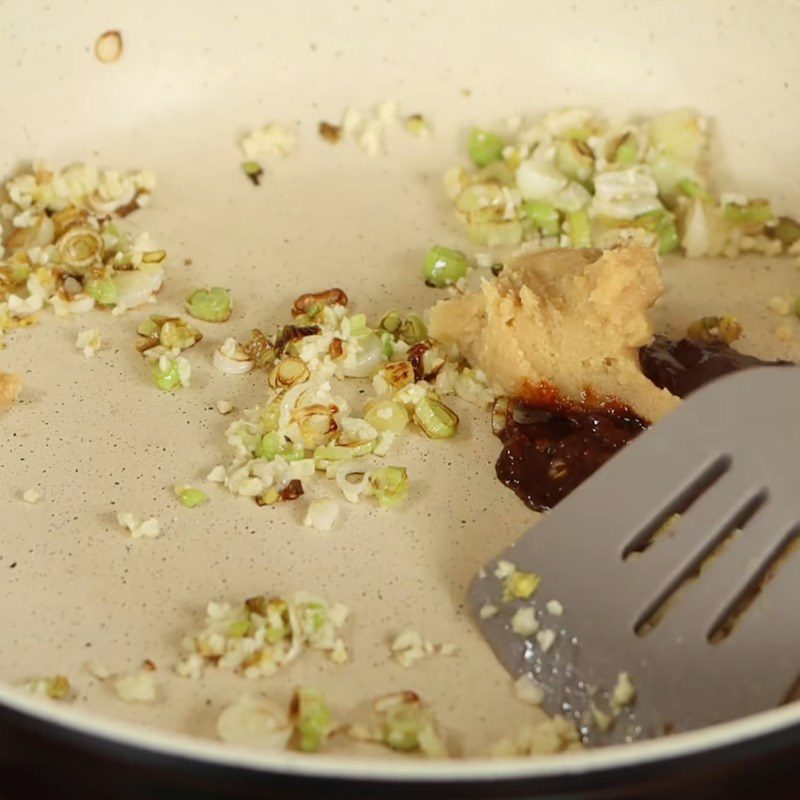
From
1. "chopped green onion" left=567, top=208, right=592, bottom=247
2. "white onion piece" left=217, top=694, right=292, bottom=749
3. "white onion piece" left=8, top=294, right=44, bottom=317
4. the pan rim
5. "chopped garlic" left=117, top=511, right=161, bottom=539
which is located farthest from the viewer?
"chopped green onion" left=567, top=208, right=592, bottom=247

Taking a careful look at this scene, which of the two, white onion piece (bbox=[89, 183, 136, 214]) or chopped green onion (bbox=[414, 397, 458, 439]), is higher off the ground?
white onion piece (bbox=[89, 183, 136, 214])

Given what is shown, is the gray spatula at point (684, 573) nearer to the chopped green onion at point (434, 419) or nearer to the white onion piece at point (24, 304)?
the chopped green onion at point (434, 419)

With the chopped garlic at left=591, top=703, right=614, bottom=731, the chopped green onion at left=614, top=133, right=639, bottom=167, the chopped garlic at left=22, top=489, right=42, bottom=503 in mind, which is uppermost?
the chopped green onion at left=614, top=133, right=639, bottom=167

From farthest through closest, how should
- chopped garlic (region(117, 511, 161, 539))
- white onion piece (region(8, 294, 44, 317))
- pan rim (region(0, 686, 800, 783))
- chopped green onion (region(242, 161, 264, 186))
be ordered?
chopped green onion (region(242, 161, 264, 186)) < white onion piece (region(8, 294, 44, 317)) < chopped garlic (region(117, 511, 161, 539)) < pan rim (region(0, 686, 800, 783))

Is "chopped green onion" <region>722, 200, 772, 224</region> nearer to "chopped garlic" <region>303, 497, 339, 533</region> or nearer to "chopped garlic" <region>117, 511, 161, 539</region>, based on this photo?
"chopped garlic" <region>303, 497, 339, 533</region>

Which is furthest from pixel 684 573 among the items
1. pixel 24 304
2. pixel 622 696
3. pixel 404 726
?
pixel 24 304

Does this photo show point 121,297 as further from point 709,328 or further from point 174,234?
point 709,328

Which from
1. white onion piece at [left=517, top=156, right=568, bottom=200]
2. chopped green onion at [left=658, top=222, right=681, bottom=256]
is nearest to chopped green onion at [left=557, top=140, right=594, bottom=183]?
white onion piece at [left=517, top=156, right=568, bottom=200]
